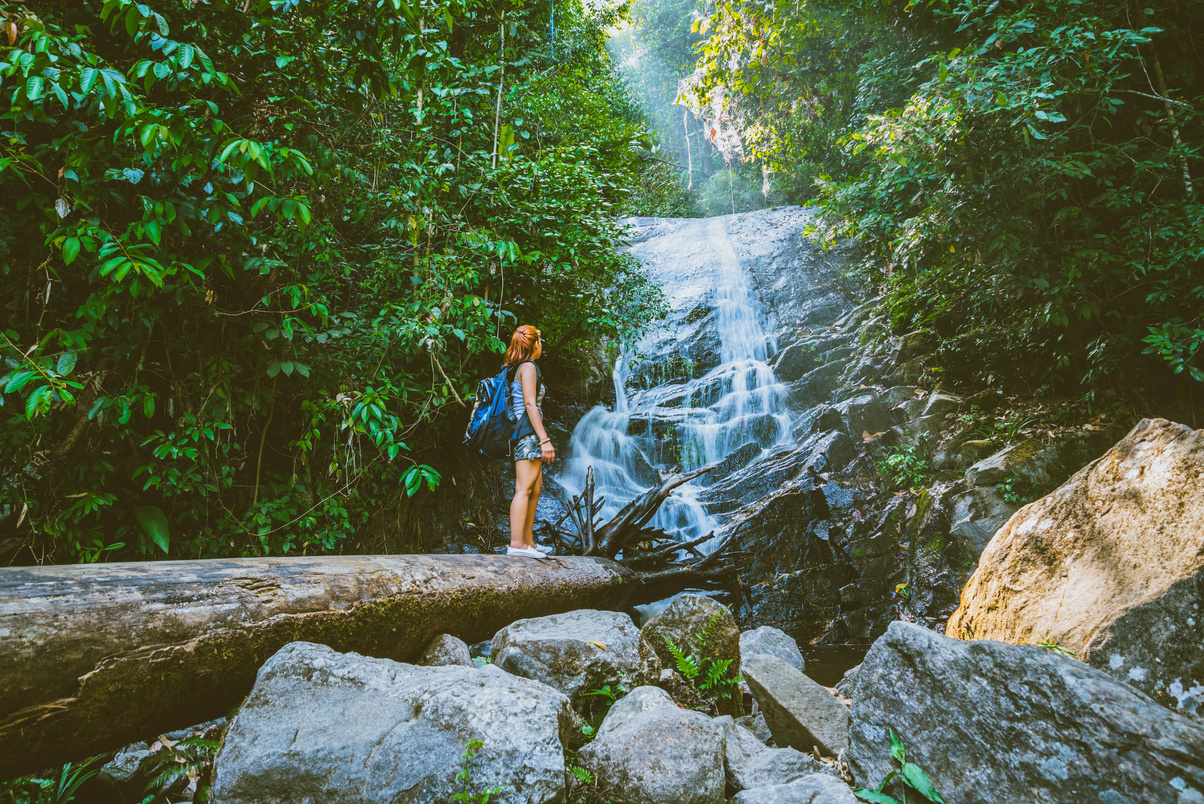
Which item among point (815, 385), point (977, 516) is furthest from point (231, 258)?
point (815, 385)

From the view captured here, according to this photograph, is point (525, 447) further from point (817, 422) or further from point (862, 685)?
point (817, 422)

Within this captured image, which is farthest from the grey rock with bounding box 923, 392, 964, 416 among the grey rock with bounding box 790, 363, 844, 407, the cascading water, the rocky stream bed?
the cascading water

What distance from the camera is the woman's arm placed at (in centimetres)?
443

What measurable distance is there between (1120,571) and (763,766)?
2.08 metres

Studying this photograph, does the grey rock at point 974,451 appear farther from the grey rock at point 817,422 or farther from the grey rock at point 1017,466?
the grey rock at point 817,422

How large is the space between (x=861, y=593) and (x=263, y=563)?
609 centimetres

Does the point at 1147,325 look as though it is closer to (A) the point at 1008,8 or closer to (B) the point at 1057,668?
(A) the point at 1008,8

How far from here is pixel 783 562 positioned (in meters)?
6.63

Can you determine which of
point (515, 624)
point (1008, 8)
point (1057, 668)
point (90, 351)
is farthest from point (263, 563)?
point (1008, 8)

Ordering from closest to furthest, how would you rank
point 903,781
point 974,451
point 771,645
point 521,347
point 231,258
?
point 903,781
point 231,258
point 771,645
point 521,347
point 974,451

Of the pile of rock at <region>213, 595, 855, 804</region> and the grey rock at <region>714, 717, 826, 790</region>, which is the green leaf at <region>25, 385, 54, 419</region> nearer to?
the pile of rock at <region>213, 595, 855, 804</region>

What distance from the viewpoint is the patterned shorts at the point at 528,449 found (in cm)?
445

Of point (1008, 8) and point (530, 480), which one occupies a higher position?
point (1008, 8)

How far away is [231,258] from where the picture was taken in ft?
12.9
